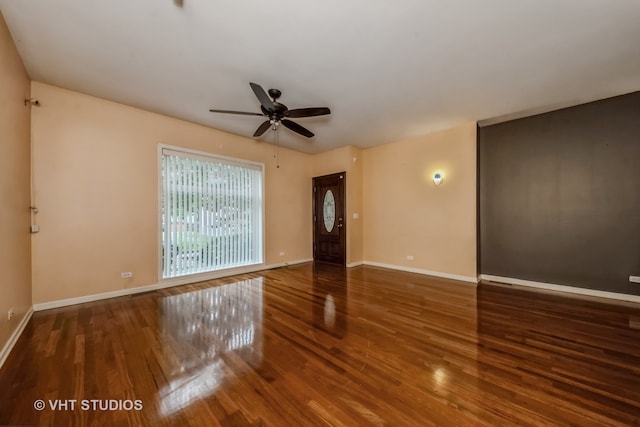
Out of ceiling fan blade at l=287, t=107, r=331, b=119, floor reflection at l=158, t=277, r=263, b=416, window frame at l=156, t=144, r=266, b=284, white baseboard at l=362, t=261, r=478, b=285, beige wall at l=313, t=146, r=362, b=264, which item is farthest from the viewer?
beige wall at l=313, t=146, r=362, b=264

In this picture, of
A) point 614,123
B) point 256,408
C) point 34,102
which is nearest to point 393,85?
point 614,123

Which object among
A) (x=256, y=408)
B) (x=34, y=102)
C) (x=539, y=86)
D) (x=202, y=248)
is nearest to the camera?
(x=256, y=408)

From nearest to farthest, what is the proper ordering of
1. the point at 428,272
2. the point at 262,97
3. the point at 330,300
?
the point at 262,97
the point at 330,300
the point at 428,272

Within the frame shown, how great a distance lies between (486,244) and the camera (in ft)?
15.6

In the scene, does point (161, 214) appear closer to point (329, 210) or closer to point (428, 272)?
point (329, 210)

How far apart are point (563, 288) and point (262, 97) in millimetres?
5498

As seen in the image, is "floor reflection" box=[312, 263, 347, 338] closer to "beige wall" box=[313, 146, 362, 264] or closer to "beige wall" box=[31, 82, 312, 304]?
"beige wall" box=[313, 146, 362, 264]

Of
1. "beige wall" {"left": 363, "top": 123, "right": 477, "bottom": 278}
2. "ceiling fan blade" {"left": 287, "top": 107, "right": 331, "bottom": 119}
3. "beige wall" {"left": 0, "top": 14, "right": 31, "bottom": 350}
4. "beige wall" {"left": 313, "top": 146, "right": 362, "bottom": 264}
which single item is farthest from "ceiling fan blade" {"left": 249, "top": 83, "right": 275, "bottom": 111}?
"beige wall" {"left": 363, "top": 123, "right": 477, "bottom": 278}

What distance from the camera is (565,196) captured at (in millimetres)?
4000

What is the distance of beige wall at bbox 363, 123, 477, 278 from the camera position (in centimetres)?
464

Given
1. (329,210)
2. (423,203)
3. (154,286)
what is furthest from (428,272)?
(154,286)

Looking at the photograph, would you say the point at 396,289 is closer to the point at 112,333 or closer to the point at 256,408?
the point at 256,408

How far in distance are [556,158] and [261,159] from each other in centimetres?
555

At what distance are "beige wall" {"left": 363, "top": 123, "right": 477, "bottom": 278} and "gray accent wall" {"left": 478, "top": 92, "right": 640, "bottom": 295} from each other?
43 centimetres
